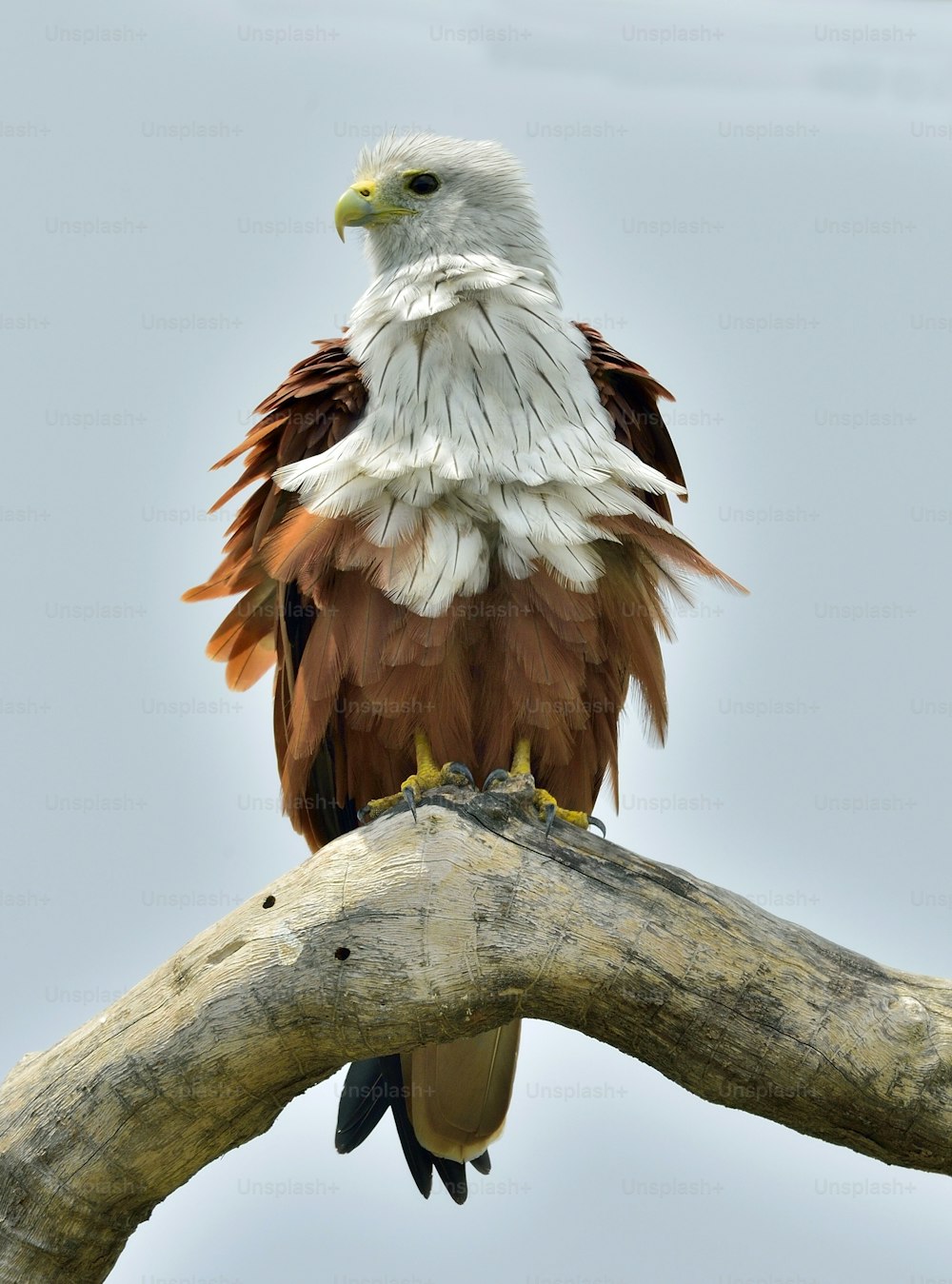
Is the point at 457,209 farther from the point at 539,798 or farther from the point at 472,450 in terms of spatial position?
the point at 539,798

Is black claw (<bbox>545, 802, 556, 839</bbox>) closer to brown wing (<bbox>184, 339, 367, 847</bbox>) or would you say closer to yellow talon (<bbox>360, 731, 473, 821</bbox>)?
yellow talon (<bbox>360, 731, 473, 821</bbox>)

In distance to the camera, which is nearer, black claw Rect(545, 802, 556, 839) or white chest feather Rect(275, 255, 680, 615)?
black claw Rect(545, 802, 556, 839)

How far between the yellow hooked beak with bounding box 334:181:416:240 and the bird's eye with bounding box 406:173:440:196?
0.11 m

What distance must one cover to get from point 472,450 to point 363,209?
4.07ft

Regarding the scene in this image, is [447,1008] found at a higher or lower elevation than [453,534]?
lower

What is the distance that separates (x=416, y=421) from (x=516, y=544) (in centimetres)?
58

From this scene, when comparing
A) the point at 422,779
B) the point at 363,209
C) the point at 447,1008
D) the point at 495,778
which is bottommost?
the point at 447,1008

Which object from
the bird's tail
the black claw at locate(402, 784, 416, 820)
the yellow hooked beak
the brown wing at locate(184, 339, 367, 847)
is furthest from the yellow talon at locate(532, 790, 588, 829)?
the yellow hooked beak

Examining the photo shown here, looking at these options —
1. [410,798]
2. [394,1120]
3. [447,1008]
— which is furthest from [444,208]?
[394,1120]

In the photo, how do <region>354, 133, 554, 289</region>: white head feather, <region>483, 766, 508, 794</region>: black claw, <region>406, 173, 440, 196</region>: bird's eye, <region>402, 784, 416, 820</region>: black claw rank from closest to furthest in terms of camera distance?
<region>402, 784, 416, 820</region>: black claw
<region>483, 766, 508, 794</region>: black claw
<region>354, 133, 554, 289</region>: white head feather
<region>406, 173, 440, 196</region>: bird's eye

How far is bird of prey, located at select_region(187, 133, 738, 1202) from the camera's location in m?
4.73

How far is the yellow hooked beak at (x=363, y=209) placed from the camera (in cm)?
530

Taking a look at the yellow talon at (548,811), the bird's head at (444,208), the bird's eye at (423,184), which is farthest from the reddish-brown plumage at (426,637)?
the bird's eye at (423,184)

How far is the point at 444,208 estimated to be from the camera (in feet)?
17.4
